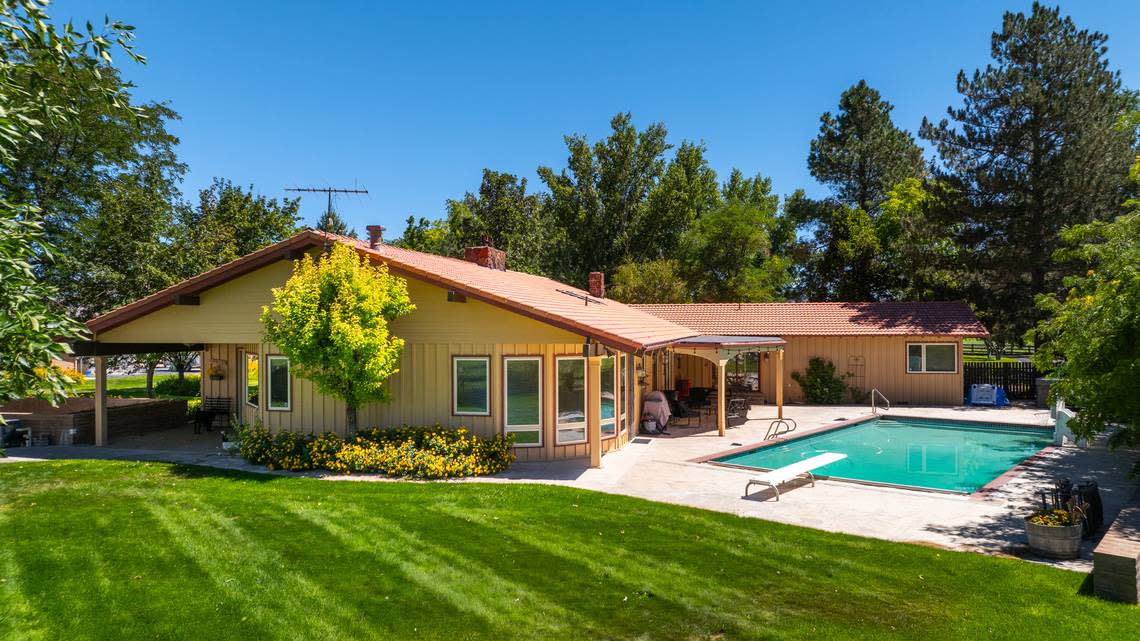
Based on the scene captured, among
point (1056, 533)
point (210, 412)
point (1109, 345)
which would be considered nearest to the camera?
point (1056, 533)

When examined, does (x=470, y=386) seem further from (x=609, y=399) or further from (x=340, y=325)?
(x=609, y=399)

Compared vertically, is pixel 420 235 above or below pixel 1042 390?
above

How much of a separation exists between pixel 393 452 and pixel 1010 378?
968 inches

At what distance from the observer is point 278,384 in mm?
14633

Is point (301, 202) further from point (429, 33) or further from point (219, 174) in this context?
point (429, 33)

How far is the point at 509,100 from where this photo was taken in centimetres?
3384

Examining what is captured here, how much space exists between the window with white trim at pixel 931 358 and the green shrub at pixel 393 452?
1851cm

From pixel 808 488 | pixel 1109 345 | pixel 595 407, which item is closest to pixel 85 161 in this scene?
pixel 595 407

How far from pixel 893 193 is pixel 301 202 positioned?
34662mm

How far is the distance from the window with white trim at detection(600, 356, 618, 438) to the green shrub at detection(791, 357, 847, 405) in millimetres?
12938

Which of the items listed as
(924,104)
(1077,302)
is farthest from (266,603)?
(924,104)

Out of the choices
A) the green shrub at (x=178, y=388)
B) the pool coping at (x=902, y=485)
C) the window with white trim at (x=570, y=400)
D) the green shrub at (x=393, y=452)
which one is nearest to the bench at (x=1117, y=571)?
the pool coping at (x=902, y=485)

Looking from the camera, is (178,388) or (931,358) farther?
(178,388)

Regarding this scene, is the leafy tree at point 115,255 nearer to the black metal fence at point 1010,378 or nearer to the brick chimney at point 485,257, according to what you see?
the brick chimney at point 485,257
